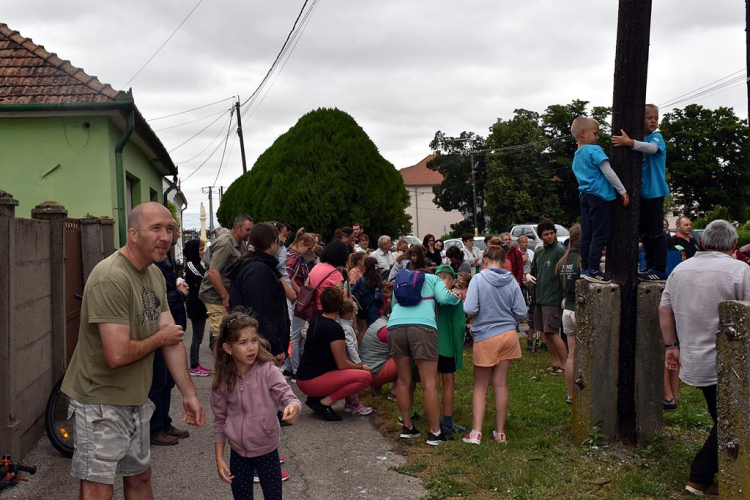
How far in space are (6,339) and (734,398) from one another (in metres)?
5.08

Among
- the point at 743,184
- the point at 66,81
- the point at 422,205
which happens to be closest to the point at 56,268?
the point at 66,81

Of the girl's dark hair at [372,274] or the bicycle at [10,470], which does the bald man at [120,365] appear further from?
the girl's dark hair at [372,274]

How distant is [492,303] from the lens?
664 centimetres

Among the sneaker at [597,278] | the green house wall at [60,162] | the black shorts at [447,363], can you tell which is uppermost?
the green house wall at [60,162]

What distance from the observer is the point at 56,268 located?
7008 mm

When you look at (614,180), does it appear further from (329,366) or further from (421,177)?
(421,177)

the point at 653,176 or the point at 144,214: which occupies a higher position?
the point at 653,176

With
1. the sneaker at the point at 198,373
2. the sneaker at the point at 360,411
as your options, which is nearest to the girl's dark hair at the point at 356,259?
the sneaker at the point at 198,373

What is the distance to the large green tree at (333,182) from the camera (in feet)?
79.0

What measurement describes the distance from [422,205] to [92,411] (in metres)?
97.0

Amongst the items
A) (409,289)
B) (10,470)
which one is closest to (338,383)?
(409,289)

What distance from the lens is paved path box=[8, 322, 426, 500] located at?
5.36m

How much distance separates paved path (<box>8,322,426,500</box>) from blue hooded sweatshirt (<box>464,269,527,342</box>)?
141cm

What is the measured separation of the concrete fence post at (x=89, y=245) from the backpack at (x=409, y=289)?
3.59 meters
